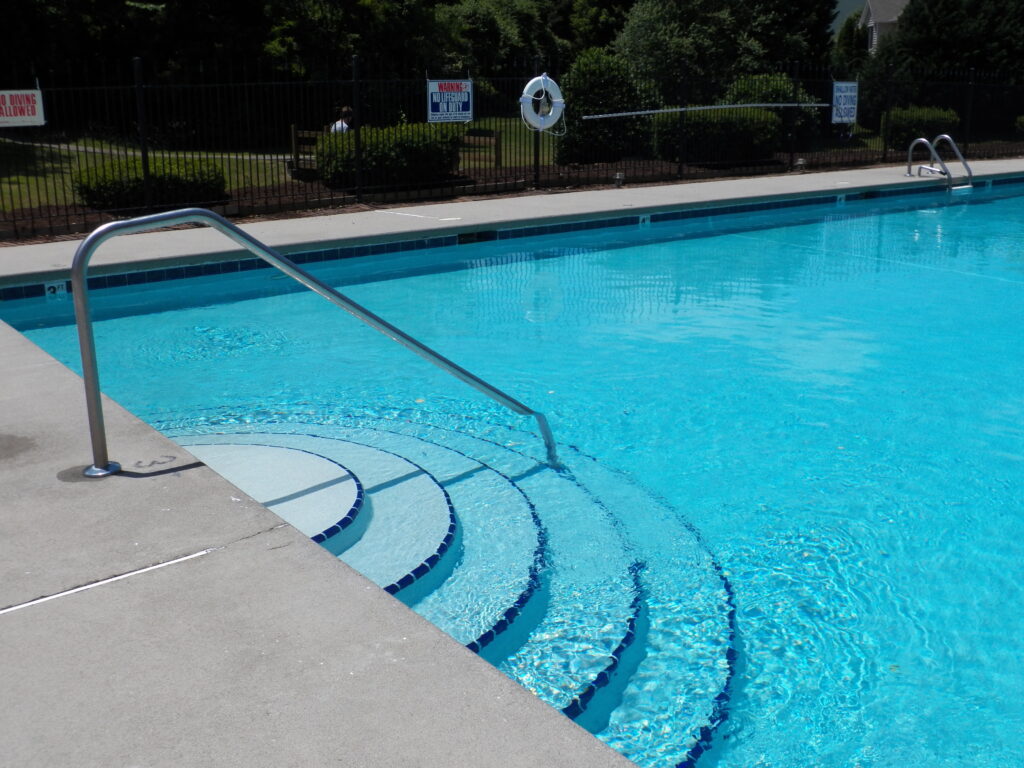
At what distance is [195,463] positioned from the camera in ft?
12.9

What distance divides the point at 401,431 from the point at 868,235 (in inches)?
375

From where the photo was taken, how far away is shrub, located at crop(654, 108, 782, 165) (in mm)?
18469

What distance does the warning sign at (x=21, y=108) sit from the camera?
10.7 meters

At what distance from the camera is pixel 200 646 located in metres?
2.70

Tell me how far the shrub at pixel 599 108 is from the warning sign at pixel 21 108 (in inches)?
345

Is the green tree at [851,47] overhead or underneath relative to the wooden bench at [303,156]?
overhead

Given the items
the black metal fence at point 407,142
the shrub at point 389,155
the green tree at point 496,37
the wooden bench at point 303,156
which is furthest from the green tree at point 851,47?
the shrub at point 389,155

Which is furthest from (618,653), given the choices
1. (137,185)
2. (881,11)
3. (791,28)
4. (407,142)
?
(881,11)

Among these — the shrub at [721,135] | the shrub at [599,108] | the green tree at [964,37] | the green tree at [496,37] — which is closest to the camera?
the shrub at [599,108]

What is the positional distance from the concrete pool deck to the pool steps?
820mm

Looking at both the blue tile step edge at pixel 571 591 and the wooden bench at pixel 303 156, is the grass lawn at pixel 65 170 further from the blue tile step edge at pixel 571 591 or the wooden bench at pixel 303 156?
the blue tile step edge at pixel 571 591

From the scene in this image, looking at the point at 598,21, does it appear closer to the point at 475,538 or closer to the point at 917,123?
the point at 917,123

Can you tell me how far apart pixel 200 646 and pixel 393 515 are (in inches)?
66.0

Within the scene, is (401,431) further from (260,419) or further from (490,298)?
(490,298)
